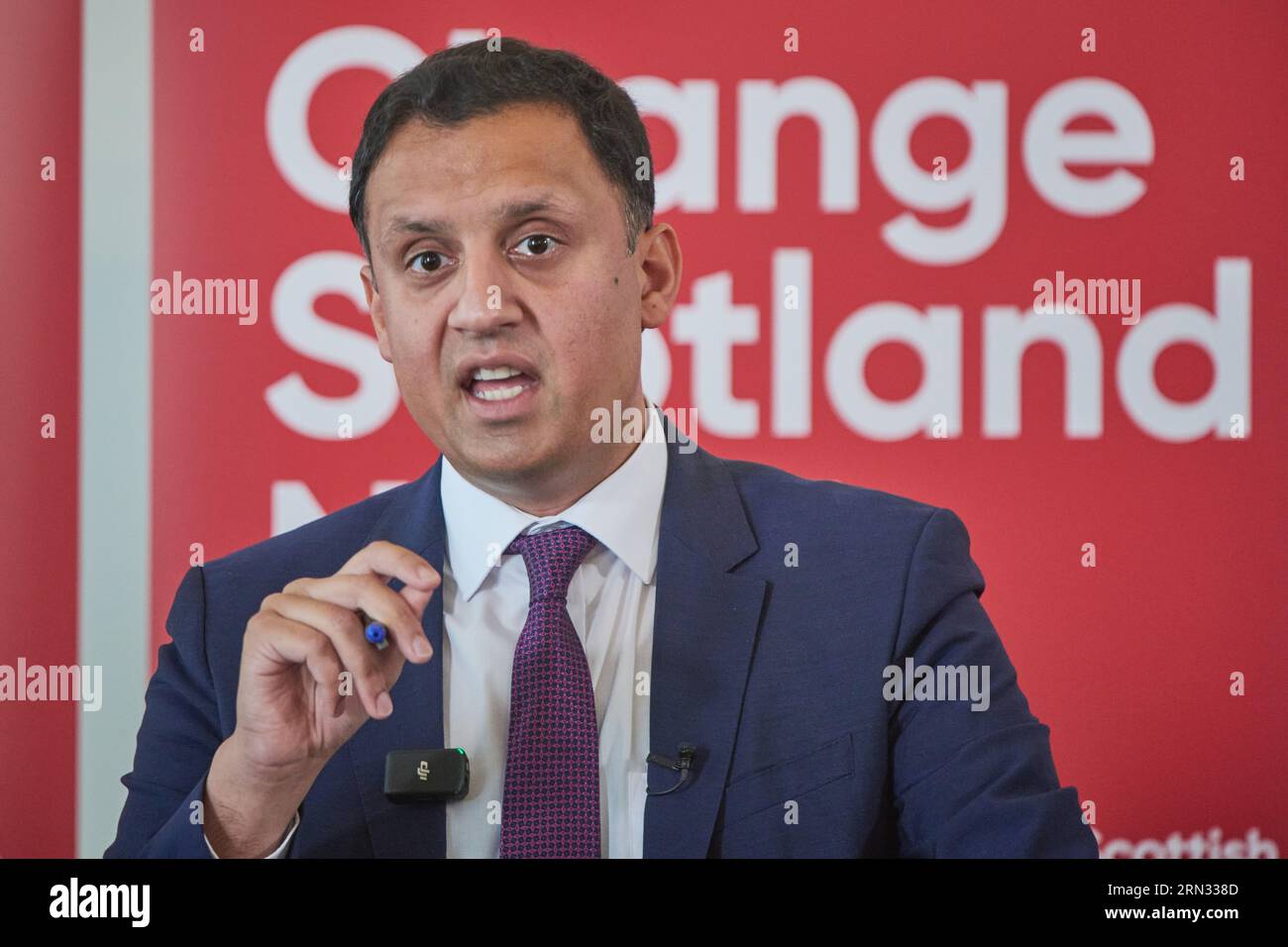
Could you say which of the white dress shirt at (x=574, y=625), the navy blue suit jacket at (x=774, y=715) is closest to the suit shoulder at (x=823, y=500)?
the navy blue suit jacket at (x=774, y=715)

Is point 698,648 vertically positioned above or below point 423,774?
above

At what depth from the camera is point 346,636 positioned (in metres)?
1.68

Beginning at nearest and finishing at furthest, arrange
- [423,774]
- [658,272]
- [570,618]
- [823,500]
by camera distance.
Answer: [423,774] → [570,618] → [823,500] → [658,272]

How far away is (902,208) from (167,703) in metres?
1.68

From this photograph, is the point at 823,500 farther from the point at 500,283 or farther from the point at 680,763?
the point at 500,283

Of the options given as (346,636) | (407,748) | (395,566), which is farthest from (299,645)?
(407,748)

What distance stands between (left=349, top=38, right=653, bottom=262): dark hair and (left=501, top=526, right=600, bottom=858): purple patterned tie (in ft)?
2.31

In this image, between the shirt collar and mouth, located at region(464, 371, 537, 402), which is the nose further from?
the shirt collar

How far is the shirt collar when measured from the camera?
209 cm

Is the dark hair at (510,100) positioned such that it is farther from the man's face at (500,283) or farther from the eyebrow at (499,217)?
the eyebrow at (499,217)

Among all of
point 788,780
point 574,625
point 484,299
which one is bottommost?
point 788,780

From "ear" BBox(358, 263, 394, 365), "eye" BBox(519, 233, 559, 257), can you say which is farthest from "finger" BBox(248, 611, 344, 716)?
"eye" BBox(519, 233, 559, 257)

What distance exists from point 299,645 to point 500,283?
67 cm

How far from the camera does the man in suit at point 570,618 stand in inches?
75.2
